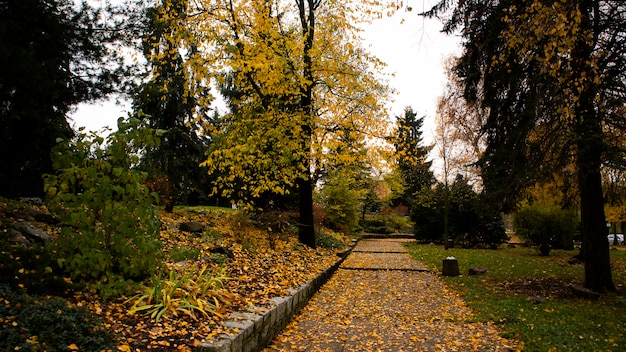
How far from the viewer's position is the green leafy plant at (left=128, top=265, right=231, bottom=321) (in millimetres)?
3367

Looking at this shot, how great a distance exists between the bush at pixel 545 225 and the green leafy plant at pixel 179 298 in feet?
41.5

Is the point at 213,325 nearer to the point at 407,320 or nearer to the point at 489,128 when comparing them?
the point at 407,320

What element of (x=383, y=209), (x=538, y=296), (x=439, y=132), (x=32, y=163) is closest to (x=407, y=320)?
(x=538, y=296)

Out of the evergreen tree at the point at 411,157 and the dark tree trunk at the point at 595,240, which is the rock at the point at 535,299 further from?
the evergreen tree at the point at 411,157

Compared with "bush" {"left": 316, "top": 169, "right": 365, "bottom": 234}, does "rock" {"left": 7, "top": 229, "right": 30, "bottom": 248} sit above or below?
below

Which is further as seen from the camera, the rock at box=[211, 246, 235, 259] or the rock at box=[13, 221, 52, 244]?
the rock at box=[211, 246, 235, 259]

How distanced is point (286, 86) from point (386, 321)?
5.19 m

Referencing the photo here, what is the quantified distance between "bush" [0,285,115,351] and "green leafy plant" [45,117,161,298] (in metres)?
0.58

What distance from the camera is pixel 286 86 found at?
825 centimetres

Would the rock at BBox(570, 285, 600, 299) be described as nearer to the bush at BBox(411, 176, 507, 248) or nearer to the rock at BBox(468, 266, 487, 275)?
the rock at BBox(468, 266, 487, 275)

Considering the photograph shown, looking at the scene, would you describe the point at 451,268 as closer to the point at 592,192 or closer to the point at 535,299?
the point at 535,299

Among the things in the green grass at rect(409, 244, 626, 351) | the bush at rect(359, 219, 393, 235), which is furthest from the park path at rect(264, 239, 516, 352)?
the bush at rect(359, 219, 393, 235)

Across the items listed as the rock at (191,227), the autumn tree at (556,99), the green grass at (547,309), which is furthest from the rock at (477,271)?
the rock at (191,227)

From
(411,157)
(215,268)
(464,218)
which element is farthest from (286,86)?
(464,218)
